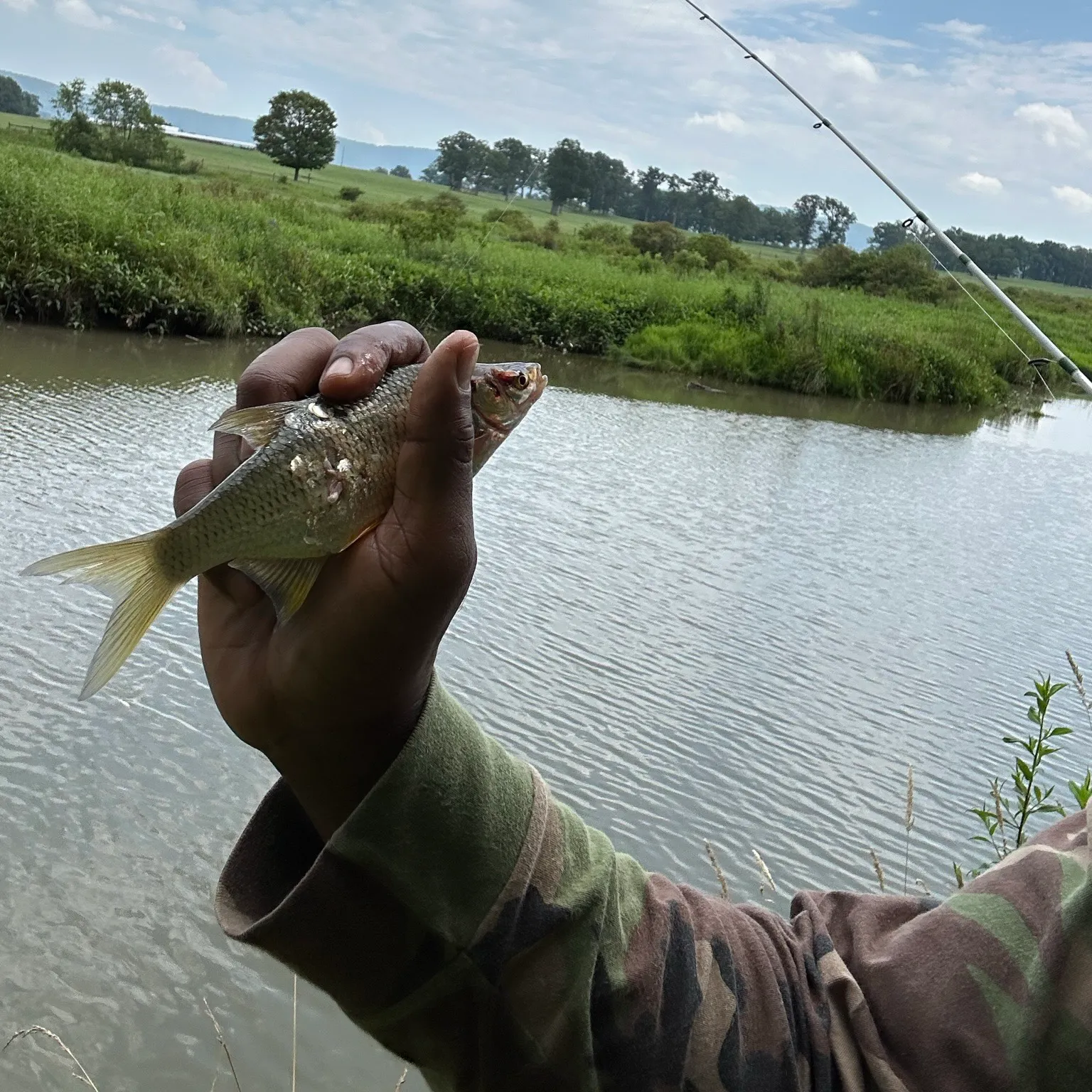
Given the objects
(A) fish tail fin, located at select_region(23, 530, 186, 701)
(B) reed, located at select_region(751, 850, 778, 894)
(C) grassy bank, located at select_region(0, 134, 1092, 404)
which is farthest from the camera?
(C) grassy bank, located at select_region(0, 134, 1092, 404)

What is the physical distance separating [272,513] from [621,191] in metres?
84.7

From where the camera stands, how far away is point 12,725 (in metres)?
5.68

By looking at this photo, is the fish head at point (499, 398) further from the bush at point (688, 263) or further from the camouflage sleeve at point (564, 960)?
the bush at point (688, 263)

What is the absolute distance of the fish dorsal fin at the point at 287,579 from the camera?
1343mm

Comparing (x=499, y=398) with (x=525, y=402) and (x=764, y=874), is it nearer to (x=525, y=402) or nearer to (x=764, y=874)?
(x=525, y=402)

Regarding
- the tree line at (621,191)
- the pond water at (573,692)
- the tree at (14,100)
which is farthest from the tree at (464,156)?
the pond water at (573,692)

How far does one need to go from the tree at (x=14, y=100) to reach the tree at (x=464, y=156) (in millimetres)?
38656

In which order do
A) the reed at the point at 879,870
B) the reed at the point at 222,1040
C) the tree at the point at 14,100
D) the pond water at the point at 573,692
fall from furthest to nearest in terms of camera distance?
the tree at the point at 14,100
the pond water at the point at 573,692
the reed at the point at 222,1040
the reed at the point at 879,870

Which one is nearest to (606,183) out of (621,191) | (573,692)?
(621,191)

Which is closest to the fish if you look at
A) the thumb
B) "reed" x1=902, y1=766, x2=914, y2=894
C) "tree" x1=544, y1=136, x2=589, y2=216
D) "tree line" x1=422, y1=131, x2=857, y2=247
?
the thumb

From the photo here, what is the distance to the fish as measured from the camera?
1417 mm

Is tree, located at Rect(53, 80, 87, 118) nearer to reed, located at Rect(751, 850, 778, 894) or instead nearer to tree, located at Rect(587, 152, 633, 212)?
tree, located at Rect(587, 152, 633, 212)

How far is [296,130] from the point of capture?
210 feet

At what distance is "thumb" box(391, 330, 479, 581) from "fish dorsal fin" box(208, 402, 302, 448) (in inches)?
13.4
